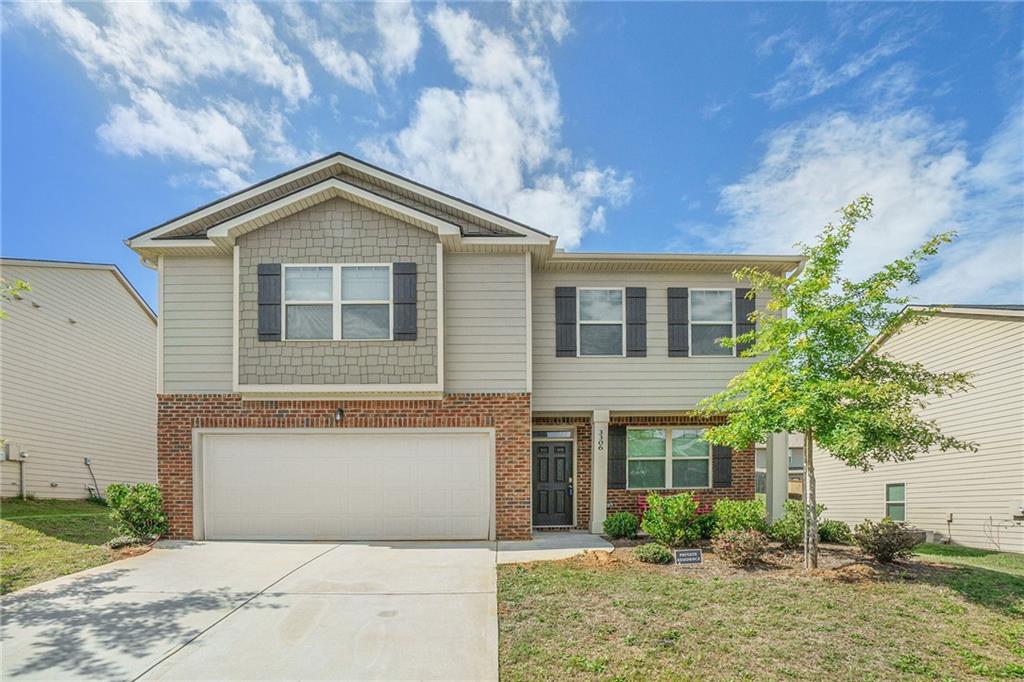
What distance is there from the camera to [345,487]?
970cm

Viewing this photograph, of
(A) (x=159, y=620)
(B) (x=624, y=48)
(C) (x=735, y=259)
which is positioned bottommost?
(A) (x=159, y=620)

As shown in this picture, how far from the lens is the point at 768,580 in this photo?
268 inches

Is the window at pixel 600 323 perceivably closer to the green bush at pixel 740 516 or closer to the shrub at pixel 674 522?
the shrub at pixel 674 522

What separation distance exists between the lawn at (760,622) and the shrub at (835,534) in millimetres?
1818

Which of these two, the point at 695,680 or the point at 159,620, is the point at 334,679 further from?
the point at 695,680

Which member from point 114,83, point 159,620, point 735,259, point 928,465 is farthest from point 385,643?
point 928,465

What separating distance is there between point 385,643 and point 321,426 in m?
5.22

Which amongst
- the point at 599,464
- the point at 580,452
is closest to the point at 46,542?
the point at 580,452

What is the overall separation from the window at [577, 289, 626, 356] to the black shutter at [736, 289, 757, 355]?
7.73 ft

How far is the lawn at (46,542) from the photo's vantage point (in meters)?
7.39

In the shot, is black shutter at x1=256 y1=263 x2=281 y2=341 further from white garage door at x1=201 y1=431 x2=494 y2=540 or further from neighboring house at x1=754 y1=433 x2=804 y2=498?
neighboring house at x1=754 y1=433 x2=804 y2=498

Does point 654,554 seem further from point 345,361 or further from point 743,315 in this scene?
point 345,361

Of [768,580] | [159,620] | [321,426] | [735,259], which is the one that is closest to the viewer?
[159,620]

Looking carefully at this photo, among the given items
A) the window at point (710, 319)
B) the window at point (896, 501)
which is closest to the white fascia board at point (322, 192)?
the window at point (710, 319)
